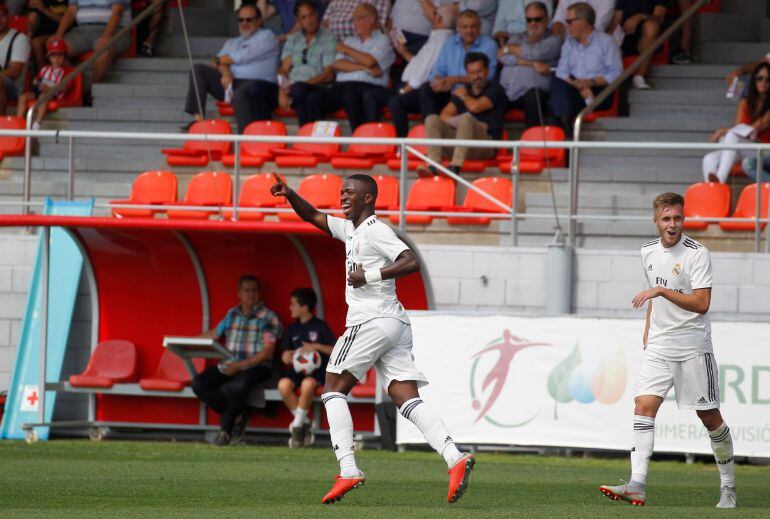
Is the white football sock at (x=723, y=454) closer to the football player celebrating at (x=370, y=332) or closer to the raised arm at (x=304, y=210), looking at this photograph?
the football player celebrating at (x=370, y=332)

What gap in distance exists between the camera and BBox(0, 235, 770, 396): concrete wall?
539 inches

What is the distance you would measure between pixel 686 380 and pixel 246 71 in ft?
36.6

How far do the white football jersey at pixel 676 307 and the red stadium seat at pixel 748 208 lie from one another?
20.0 ft

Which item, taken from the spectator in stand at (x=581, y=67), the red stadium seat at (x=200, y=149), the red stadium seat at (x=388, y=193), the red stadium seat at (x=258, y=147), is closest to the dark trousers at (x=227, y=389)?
the red stadium seat at (x=388, y=193)

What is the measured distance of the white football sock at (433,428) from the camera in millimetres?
8102

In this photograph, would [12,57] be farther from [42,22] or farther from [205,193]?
[205,193]

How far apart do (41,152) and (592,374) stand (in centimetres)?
878

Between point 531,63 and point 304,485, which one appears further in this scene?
point 531,63

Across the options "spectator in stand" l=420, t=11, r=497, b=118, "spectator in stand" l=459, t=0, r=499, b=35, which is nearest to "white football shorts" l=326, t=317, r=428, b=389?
"spectator in stand" l=420, t=11, r=497, b=118

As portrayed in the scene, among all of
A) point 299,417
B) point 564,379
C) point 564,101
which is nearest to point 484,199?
point 564,101

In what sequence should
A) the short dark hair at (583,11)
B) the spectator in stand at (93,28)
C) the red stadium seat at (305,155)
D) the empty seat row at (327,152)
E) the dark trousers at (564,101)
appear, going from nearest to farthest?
the empty seat row at (327,152) → the red stadium seat at (305,155) → the dark trousers at (564,101) → the short dark hair at (583,11) → the spectator in stand at (93,28)

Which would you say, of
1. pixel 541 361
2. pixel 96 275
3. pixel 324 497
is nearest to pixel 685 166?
pixel 541 361

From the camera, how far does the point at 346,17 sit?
19.2 meters

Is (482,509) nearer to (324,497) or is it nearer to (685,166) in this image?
(324,497)
